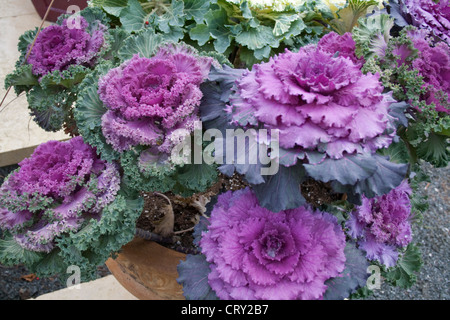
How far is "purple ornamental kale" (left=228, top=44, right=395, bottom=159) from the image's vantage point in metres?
0.82

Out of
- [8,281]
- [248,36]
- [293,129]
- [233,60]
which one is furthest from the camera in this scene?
[8,281]

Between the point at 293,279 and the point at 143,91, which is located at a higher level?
the point at 143,91

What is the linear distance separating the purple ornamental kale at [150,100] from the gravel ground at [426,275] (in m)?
1.49

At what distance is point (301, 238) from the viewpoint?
0.93 metres

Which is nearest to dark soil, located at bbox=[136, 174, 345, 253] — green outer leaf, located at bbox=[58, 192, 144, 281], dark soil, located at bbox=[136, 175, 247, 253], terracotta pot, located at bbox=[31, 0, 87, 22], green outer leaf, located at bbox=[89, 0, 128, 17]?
dark soil, located at bbox=[136, 175, 247, 253]

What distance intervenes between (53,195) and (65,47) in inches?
20.1

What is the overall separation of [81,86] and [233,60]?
2.91 ft

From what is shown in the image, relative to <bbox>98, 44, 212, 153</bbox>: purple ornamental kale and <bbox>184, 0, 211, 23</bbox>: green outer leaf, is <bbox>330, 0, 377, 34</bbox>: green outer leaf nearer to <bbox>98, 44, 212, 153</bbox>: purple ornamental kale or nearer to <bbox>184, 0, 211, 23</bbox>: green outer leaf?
<bbox>184, 0, 211, 23</bbox>: green outer leaf

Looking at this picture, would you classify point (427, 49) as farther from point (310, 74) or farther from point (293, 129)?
point (293, 129)

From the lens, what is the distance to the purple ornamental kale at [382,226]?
3.59 ft

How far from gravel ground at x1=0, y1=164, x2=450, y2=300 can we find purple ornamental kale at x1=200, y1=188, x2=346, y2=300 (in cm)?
139

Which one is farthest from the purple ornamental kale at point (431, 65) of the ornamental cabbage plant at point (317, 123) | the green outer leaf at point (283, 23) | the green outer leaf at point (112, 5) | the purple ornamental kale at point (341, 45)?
the green outer leaf at point (112, 5)
